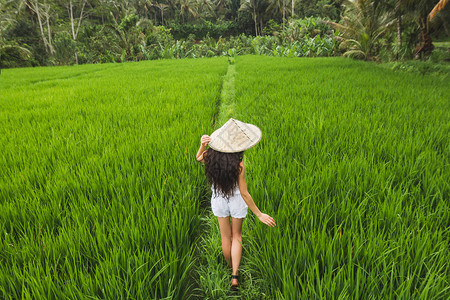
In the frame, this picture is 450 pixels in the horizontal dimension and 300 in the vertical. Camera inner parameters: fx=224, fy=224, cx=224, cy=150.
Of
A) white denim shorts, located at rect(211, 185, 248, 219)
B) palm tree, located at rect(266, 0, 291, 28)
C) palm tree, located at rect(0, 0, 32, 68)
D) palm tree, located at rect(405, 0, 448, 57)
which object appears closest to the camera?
white denim shorts, located at rect(211, 185, 248, 219)

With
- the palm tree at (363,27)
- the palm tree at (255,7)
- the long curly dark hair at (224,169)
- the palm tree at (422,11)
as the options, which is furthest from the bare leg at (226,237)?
the palm tree at (255,7)

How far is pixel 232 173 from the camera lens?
0.76 meters

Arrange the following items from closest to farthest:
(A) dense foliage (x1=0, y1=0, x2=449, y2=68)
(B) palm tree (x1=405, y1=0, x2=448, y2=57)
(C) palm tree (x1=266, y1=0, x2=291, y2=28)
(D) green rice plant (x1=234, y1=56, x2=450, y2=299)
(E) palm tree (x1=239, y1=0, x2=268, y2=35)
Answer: (D) green rice plant (x1=234, y1=56, x2=450, y2=299) < (B) palm tree (x1=405, y1=0, x2=448, y2=57) < (A) dense foliage (x1=0, y1=0, x2=449, y2=68) < (C) palm tree (x1=266, y1=0, x2=291, y2=28) < (E) palm tree (x1=239, y1=0, x2=268, y2=35)

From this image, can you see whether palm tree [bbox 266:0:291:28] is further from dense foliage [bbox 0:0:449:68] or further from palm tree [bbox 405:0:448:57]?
palm tree [bbox 405:0:448:57]

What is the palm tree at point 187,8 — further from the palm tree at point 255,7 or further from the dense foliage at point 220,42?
the dense foliage at point 220,42

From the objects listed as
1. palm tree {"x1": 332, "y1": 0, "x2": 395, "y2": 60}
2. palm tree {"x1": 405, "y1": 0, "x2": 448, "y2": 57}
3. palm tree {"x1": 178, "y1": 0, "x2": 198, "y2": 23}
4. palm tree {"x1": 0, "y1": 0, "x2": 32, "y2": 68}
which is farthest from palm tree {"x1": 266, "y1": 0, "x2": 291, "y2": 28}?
palm tree {"x1": 0, "y1": 0, "x2": 32, "y2": 68}

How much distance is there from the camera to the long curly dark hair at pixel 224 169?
2.49 feet

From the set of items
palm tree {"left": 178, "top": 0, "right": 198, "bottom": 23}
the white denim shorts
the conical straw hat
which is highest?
palm tree {"left": 178, "top": 0, "right": 198, "bottom": 23}

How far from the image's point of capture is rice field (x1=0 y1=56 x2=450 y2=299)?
0.71 metres

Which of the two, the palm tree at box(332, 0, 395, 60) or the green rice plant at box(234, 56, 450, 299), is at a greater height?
the palm tree at box(332, 0, 395, 60)

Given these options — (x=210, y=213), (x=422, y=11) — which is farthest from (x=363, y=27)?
(x=210, y=213)

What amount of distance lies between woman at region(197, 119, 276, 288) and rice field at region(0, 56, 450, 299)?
116mm

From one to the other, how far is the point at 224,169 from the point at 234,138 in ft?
0.37

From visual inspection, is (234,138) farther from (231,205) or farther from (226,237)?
(226,237)
